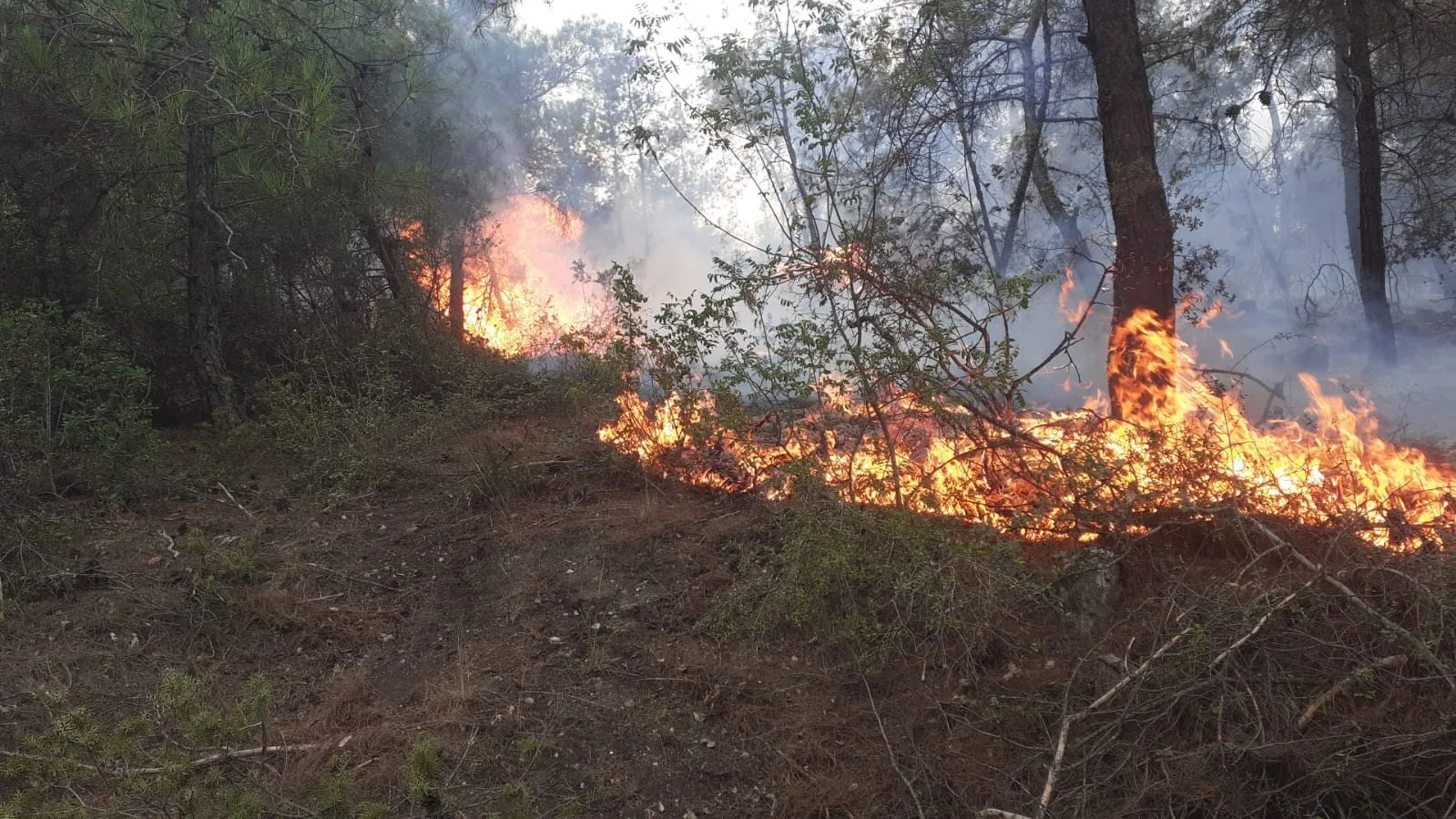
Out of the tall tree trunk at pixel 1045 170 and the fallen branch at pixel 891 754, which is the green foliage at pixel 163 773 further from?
the tall tree trunk at pixel 1045 170

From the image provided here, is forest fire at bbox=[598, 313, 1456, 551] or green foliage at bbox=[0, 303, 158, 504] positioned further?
green foliage at bbox=[0, 303, 158, 504]

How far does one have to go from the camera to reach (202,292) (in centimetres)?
867

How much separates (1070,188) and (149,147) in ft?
53.4

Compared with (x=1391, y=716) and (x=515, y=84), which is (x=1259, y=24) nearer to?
(x=1391, y=716)

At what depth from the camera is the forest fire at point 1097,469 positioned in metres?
4.26

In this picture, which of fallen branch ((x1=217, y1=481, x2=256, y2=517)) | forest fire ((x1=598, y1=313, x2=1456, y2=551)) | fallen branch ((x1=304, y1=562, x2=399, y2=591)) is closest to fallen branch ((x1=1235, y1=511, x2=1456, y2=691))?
forest fire ((x1=598, y1=313, x2=1456, y2=551))

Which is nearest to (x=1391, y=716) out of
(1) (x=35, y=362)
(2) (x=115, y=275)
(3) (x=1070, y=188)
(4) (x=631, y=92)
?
(1) (x=35, y=362)

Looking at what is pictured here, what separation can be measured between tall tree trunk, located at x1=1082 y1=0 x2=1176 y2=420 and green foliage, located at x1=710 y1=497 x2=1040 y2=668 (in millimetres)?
Result: 2966

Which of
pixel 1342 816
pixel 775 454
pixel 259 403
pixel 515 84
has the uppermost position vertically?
pixel 515 84

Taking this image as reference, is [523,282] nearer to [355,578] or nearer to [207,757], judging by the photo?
[355,578]

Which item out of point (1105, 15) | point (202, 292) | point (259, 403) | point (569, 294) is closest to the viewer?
point (1105, 15)

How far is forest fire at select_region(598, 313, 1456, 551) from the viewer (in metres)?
4.26

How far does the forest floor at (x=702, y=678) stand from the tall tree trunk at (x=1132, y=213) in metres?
2.64

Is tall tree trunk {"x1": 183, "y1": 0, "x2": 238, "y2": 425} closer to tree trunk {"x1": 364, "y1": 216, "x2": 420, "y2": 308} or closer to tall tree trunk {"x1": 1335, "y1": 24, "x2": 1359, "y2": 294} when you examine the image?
tree trunk {"x1": 364, "y1": 216, "x2": 420, "y2": 308}
